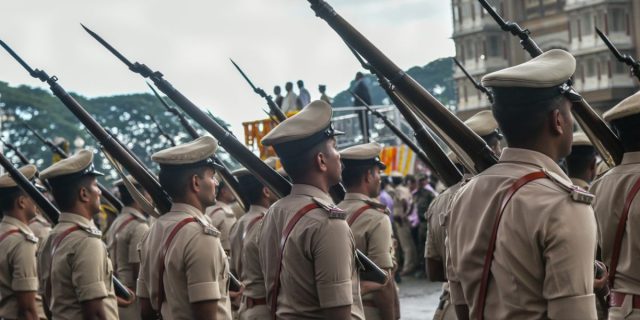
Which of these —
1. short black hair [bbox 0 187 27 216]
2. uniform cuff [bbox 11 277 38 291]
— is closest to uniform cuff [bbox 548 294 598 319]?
uniform cuff [bbox 11 277 38 291]

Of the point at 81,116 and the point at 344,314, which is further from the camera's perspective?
the point at 81,116

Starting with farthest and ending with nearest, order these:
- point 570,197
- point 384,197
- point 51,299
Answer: point 384,197 → point 51,299 → point 570,197

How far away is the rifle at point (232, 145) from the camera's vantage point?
6.04 meters

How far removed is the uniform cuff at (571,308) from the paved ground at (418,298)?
33.5 ft

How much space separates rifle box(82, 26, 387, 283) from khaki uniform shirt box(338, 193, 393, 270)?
1501mm

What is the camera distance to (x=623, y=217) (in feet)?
17.1

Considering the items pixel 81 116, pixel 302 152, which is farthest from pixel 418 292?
pixel 302 152

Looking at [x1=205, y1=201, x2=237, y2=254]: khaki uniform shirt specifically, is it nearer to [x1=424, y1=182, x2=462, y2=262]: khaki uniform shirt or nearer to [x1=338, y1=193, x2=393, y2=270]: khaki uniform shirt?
[x1=338, y1=193, x2=393, y2=270]: khaki uniform shirt

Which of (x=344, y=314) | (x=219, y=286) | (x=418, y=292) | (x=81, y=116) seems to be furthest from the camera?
(x=418, y=292)

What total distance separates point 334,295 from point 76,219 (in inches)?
104

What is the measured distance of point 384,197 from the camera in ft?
61.3

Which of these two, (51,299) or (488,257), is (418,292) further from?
(488,257)

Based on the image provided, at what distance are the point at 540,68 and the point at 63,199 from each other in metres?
4.27

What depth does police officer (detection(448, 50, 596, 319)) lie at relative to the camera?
146 inches
